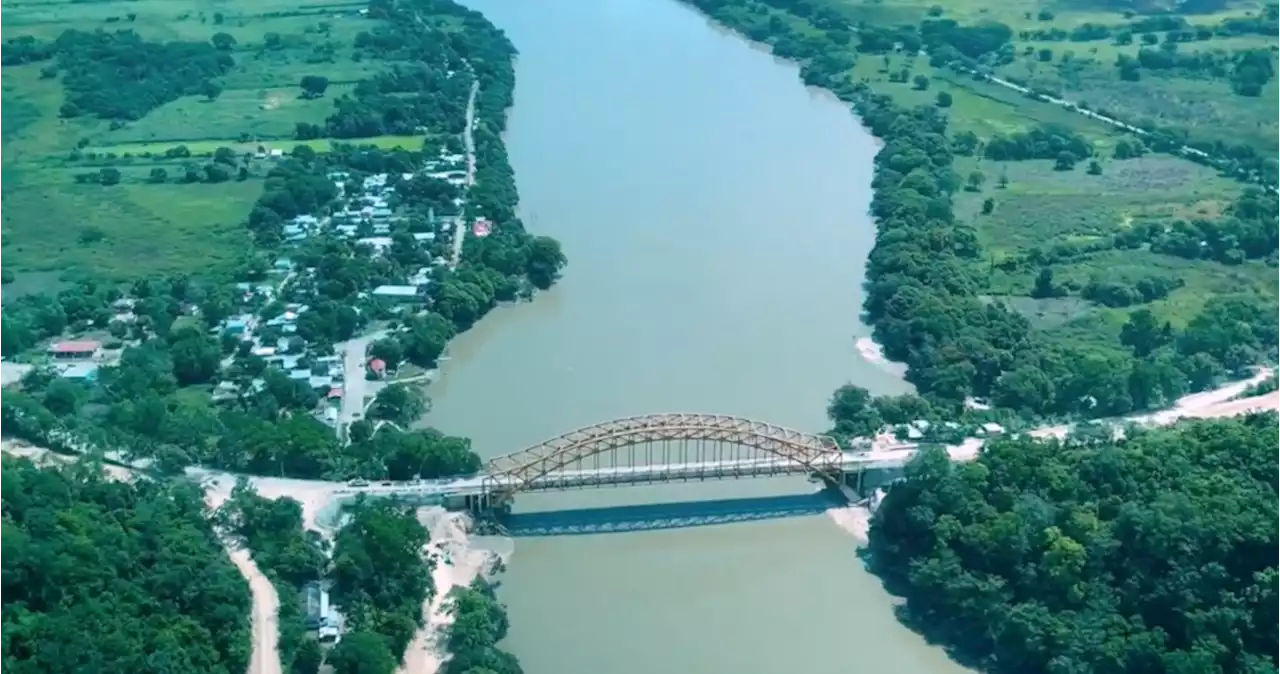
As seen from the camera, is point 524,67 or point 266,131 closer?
point 266,131

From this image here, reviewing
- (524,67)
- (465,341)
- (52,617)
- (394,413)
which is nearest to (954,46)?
(524,67)

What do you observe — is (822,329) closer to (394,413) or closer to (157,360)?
(394,413)

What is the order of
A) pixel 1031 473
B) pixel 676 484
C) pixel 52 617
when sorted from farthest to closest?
pixel 676 484
pixel 1031 473
pixel 52 617

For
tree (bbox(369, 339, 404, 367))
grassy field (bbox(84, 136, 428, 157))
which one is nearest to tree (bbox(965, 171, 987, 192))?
grassy field (bbox(84, 136, 428, 157))

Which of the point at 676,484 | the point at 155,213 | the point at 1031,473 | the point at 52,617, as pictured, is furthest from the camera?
the point at 155,213

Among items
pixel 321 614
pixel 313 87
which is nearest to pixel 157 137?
pixel 313 87

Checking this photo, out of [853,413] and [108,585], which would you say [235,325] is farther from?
[853,413]

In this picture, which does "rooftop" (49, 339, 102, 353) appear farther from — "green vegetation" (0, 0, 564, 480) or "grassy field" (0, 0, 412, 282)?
"grassy field" (0, 0, 412, 282)
